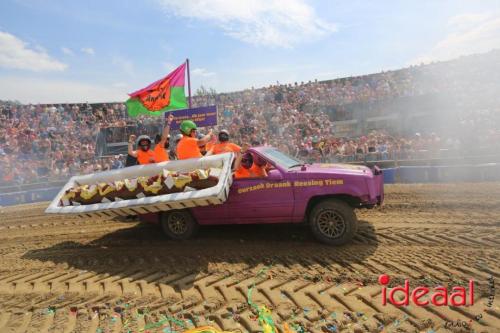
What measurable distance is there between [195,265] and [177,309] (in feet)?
4.04

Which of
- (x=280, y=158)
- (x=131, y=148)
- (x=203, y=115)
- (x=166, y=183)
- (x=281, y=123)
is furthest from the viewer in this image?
(x=281, y=123)

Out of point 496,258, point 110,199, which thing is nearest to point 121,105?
point 110,199

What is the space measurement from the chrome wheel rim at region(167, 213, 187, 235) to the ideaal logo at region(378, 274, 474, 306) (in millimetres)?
3549

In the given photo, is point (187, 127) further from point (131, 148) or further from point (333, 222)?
point (333, 222)

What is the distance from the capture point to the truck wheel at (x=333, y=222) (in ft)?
17.0

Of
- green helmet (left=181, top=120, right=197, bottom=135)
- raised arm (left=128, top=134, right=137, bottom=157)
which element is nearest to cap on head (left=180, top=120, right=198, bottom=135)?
green helmet (left=181, top=120, right=197, bottom=135)

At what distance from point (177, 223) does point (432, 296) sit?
415 centimetres

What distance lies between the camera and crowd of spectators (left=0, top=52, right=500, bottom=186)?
15.4 meters

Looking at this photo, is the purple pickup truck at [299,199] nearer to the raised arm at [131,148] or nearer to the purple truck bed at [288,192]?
the purple truck bed at [288,192]

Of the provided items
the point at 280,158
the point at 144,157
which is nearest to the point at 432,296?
the point at 280,158

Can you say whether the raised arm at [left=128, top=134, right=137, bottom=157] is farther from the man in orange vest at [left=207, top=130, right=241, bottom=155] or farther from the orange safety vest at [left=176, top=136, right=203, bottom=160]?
the man in orange vest at [left=207, top=130, right=241, bottom=155]

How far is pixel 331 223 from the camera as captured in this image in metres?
5.28


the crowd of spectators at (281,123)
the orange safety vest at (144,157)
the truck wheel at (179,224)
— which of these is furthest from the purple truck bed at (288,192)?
the crowd of spectators at (281,123)

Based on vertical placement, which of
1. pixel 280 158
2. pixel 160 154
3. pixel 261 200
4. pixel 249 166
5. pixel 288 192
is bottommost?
pixel 261 200
